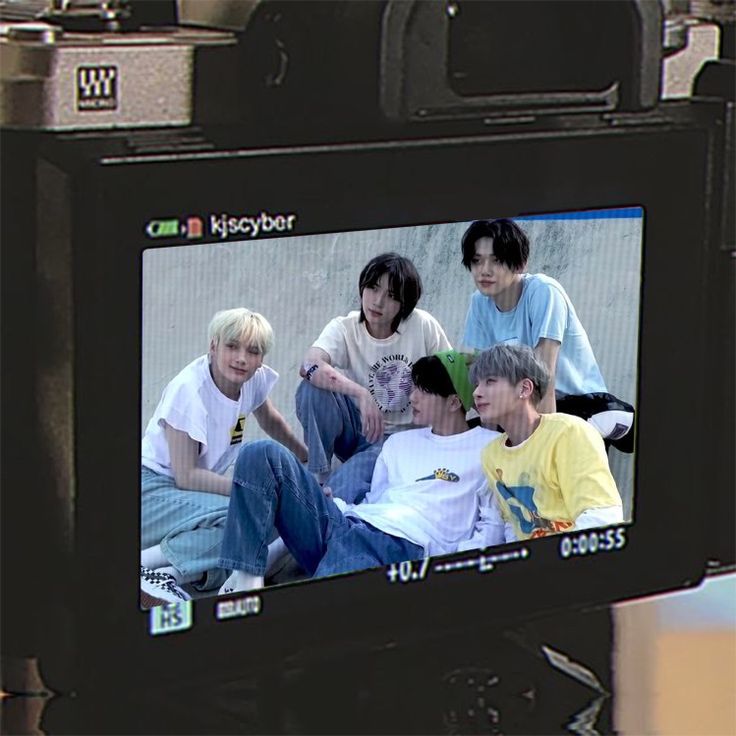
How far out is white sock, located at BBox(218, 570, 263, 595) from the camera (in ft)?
2.73

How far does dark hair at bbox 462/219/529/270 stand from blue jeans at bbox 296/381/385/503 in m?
0.10

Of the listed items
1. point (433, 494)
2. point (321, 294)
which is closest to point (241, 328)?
point (321, 294)

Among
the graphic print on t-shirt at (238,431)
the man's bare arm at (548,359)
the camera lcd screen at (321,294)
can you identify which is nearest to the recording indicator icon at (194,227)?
the camera lcd screen at (321,294)

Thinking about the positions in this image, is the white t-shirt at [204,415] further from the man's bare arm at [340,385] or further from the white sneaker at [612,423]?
the white sneaker at [612,423]

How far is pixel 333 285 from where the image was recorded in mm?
833

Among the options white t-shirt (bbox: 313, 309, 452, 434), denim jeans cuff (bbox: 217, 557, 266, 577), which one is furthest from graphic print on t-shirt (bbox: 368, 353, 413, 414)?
denim jeans cuff (bbox: 217, 557, 266, 577)

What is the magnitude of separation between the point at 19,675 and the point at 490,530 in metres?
0.26

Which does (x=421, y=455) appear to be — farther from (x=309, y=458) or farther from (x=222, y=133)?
(x=222, y=133)

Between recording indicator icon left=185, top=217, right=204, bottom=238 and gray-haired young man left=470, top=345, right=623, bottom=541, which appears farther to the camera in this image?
gray-haired young man left=470, top=345, right=623, bottom=541

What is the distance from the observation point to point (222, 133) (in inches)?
30.9

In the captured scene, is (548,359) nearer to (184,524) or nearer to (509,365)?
(509,365)

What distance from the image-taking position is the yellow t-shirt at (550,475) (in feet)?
2.95

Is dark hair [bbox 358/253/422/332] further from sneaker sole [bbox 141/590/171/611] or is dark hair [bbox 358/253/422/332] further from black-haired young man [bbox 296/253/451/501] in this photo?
sneaker sole [bbox 141/590/171/611]

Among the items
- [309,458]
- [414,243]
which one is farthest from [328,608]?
[414,243]
